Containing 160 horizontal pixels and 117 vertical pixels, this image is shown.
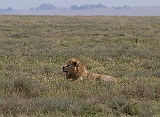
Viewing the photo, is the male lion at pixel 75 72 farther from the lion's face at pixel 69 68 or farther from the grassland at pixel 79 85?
the grassland at pixel 79 85

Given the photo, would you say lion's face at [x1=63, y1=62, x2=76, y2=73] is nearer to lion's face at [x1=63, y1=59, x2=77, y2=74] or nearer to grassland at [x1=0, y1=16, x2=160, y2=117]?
lion's face at [x1=63, y1=59, x2=77, y2=74]

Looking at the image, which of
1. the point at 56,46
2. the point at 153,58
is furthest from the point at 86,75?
the point at 56,46

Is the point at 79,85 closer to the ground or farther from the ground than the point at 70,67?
closer to the ground

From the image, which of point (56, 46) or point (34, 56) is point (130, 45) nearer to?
point (56, 46)

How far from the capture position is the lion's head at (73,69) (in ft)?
34.7

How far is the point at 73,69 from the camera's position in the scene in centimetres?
1061

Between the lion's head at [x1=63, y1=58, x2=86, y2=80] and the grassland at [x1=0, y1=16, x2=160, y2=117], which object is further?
the lion's head at [x1=63, y1=58, x2=86, y2=80]

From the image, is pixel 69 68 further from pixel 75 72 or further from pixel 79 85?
pixel 79 85

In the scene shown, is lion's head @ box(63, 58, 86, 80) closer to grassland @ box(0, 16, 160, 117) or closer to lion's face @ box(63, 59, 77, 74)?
lion's face @ box(63, 59, 77, 74)

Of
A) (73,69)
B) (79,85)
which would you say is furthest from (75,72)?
(79,85)

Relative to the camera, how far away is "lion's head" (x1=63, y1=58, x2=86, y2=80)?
34.7 feet

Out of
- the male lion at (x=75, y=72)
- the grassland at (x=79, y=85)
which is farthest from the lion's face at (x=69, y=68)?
the grassland at (x=79, y=85)

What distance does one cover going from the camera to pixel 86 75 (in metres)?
10.7

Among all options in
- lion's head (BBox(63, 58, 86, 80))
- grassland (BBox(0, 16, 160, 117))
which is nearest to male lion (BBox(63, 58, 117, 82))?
lion's head (BBox(63, 58, 86, 80))
